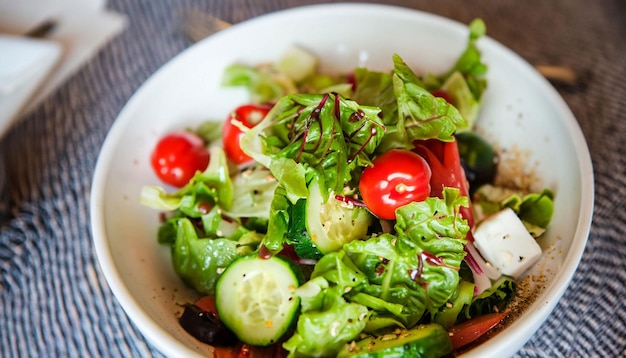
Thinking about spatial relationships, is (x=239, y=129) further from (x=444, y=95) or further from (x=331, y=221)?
(x=444, y=95)

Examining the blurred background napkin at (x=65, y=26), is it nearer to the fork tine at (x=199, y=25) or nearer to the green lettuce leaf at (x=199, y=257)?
the fork tine at (x=199, y=25)

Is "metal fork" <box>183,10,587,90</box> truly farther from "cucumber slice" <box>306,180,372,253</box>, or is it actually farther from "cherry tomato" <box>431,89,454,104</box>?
"cucumber slice" <box>306,180,372,253</box>

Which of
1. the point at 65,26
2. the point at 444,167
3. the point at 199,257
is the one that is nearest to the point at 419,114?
the point at 444,167

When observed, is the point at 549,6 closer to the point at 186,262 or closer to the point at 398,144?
the point at 398,144

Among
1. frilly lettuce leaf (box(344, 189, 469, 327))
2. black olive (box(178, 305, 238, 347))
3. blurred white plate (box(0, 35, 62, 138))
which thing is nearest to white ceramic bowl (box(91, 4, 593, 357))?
black olive (box(178, 305, 238, 347))

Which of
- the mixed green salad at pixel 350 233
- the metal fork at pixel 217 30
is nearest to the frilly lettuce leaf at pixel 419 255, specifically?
the mixed green salad at pixel 350 233

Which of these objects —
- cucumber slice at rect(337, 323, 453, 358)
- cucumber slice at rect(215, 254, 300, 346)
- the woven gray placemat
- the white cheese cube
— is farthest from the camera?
the woven gray placemat

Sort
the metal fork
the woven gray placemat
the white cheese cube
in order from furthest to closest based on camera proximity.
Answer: the metal fork < the woven gray placemat < the white cheese cube
